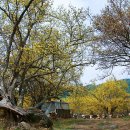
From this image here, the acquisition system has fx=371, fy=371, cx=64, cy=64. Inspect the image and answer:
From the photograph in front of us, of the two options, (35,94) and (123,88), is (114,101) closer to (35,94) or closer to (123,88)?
(123,88)

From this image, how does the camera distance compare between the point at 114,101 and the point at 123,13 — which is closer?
the point at 123,13

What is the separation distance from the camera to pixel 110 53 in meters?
29.6

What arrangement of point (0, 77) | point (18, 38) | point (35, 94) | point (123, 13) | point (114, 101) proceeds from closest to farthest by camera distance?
point (0, 77) < point (18, 38) < point (123, 13) < point (35, 94) < point (114, 101)

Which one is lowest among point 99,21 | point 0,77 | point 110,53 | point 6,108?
point 6,108

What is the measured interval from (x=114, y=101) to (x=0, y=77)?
211ft

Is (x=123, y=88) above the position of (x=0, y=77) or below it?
above

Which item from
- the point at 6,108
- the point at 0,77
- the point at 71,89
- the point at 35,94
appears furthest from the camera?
the point at 35,94

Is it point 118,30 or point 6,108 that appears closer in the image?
point 6,108

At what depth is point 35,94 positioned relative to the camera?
41.6 m

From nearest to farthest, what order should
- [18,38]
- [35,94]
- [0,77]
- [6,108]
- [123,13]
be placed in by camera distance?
[6,108] < [0,77] < [18,38] < [123,13] < [35,94]

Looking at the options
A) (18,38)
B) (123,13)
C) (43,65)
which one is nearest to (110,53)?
(123,13)

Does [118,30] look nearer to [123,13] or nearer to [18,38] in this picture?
[123,13]

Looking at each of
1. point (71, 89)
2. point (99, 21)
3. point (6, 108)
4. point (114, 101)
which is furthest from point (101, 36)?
point (114, 101)

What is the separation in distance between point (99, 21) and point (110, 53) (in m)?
2.85
